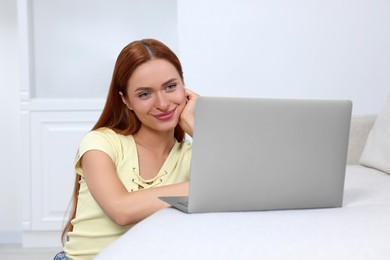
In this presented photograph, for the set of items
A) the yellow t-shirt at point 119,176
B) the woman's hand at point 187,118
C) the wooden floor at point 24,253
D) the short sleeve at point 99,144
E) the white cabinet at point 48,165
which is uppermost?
the woman's hand at point 187,118

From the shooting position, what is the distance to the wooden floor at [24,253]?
326 cm

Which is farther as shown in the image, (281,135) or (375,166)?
(375,166)

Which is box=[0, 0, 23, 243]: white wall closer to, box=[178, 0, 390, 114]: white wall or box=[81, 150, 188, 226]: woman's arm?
box=[178, 0, 390, 114]: white wall

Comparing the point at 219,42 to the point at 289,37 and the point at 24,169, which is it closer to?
the point at 289,37

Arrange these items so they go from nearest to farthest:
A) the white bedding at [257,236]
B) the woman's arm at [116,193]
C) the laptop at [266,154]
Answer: the white bedding at [257,236] < the laptop at [266,154] < the woman's arm at [116,193]

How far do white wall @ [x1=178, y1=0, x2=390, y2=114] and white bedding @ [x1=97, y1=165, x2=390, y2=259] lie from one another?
6.41 feet

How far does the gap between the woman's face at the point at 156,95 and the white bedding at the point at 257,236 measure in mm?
635

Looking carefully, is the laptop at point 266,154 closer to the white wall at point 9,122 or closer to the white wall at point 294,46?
the white wall at point 294,46

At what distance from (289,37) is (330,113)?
195cm

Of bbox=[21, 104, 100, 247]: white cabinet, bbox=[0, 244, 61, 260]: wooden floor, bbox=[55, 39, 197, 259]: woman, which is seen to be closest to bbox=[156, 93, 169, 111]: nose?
bbox=[55, 39, 197, 259]: woman

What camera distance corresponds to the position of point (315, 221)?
988 millimetres

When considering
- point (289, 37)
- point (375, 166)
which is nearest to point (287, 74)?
point (289, 37)

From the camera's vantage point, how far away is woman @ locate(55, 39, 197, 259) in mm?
1607

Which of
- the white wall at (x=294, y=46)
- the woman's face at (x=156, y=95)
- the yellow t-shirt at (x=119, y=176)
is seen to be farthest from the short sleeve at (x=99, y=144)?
the white wall at (x=294, y=46)
